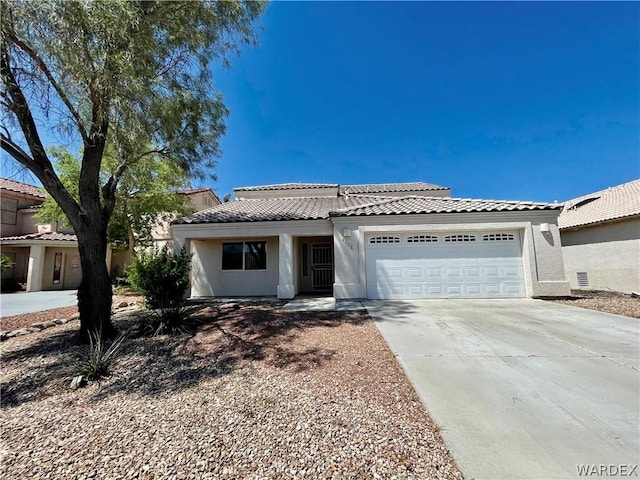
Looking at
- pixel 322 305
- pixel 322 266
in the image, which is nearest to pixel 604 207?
pixel 322 266

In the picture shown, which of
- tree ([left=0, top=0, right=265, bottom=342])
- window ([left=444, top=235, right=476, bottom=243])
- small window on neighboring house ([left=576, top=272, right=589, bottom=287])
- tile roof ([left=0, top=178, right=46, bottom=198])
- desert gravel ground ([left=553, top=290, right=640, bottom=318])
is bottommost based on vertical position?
desert gravel ground ([left=553, top=290, right=640, bottom=318])

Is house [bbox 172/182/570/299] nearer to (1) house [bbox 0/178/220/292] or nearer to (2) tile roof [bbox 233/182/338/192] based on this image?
(2) tile roof [bbox 233/182/338/192]

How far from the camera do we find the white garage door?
33.2 feet

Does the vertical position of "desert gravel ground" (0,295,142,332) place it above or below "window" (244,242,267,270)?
below

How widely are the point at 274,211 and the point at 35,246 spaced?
15.9 m

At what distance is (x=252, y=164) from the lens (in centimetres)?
1897

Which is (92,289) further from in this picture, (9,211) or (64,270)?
(9,211)

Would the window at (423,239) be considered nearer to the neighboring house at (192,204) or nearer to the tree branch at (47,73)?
the tree branch at (47,73)

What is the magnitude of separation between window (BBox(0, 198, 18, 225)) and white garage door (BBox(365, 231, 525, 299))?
24326 millimetres

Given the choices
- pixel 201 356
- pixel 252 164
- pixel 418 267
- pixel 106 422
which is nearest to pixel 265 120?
pixel 252 164

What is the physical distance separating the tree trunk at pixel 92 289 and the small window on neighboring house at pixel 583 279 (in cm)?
1848

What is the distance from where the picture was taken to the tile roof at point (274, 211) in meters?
11.3

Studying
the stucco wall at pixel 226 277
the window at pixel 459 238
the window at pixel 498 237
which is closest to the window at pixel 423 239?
the window at pixel 459 238

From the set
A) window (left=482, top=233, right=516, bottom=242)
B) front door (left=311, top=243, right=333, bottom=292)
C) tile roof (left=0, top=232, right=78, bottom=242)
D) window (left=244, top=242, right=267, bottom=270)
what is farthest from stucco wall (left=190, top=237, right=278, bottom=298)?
tile roof (left=0, top=232, right=78, bottom=242)
